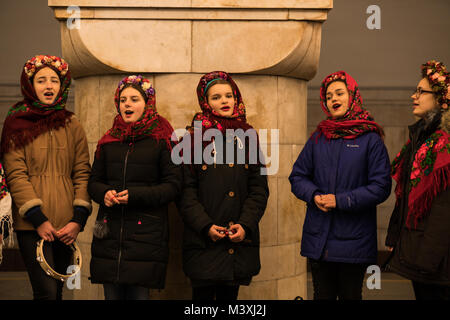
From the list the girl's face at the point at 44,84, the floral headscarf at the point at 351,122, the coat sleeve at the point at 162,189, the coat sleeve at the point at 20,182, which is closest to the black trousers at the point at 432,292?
the floral headscarf at the point at 351,122

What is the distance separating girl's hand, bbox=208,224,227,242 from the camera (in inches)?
129

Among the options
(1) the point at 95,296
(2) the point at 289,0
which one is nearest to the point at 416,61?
(2) the point at 289,0

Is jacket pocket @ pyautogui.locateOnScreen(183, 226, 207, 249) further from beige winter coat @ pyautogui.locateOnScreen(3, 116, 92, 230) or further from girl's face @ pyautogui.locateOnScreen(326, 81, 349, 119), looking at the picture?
girl's face @ pyautogui.locateOnScreen(326, 81, 349, 119)

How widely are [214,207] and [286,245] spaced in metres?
1.28

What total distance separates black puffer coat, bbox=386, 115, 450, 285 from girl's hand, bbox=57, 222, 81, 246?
78.1 inches

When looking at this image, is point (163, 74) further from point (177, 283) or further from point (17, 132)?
point (177, 283)

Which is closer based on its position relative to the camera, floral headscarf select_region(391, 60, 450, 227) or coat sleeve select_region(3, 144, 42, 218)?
floral headscarf select_region(391, 60, 450, 227)

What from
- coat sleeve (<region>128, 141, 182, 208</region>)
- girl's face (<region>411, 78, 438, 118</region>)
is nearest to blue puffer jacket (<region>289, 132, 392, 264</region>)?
girl's face (<region>411, 78, 438, 118</region>)

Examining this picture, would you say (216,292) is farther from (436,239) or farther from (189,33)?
(189,33)

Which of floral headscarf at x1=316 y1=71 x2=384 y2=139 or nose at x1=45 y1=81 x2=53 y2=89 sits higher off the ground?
nose at x1=45 y1=81 x2=53 y2=89

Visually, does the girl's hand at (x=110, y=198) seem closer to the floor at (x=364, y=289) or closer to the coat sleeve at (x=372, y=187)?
the coat sleeve at (x=372, y=187)

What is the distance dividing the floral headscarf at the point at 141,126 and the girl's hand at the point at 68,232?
49cm

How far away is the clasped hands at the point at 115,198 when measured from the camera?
3213mm

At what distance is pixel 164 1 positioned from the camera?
4145mm
